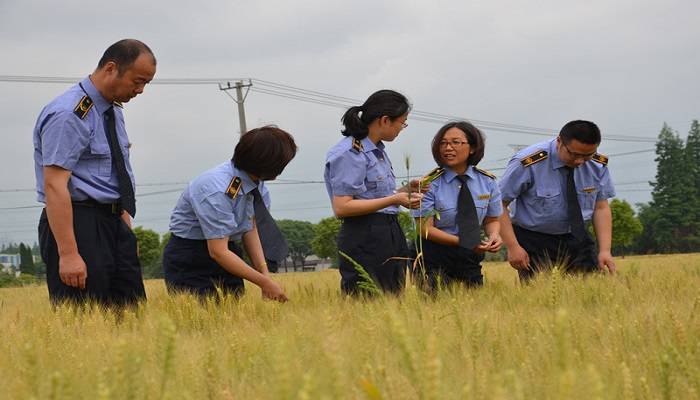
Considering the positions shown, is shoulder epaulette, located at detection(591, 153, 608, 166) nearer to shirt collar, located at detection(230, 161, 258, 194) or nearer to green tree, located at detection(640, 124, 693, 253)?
shirt collar, located at detection(230, 161, 258, 194)

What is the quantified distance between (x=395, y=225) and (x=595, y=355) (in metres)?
2.66

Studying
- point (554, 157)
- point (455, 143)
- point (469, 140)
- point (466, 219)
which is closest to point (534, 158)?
point (554, 157)

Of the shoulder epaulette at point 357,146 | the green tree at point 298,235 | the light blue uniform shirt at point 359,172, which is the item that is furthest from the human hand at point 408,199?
the green tree at point 298,235

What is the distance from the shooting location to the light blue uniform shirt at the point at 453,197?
5.12 metres

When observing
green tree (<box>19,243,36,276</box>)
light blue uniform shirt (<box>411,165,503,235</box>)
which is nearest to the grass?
light blue uniform shirt (<box>411,165,503,235</box>)

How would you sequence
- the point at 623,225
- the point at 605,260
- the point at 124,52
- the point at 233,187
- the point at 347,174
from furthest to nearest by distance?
the point at 623,225 < the point at 605,260 < the point at 347,174 < the point at 233,187 < the point at 124,52

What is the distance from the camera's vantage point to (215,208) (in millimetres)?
4219

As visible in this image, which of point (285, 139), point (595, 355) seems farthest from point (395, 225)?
point (595, 355)

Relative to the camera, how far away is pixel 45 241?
161 inches

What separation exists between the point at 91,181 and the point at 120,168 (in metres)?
0.17

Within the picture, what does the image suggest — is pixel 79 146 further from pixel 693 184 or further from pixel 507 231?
pixel 693 184

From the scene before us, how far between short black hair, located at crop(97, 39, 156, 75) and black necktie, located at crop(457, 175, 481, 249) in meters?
2.11

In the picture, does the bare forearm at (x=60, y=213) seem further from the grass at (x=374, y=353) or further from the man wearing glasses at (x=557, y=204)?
the man wearing glasses at (x=557, y=204)

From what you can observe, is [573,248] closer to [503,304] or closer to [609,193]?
[609,193]
